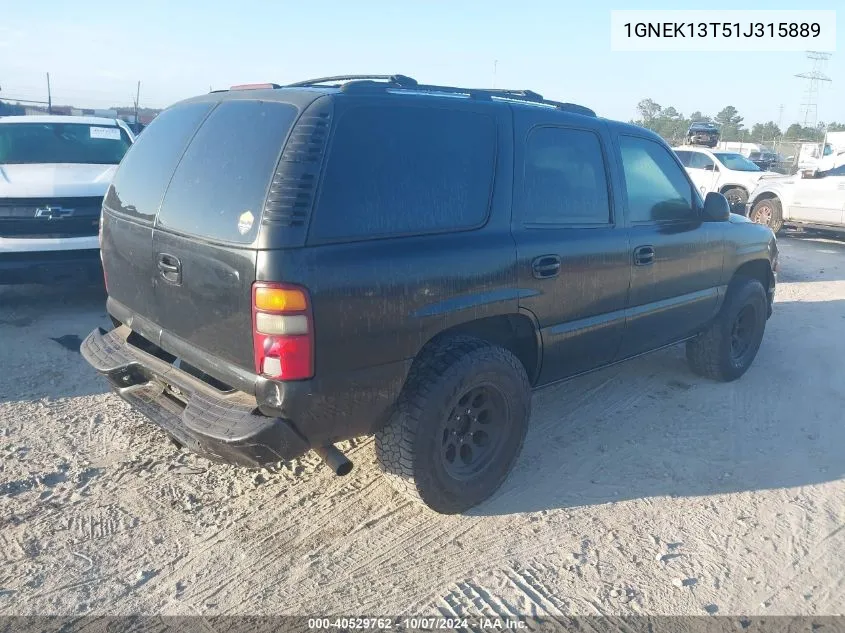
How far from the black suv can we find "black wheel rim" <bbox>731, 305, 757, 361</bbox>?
5.47 feet

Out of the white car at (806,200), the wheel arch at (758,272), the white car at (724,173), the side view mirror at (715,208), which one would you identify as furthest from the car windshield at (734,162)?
the side view mirror at (715,208)

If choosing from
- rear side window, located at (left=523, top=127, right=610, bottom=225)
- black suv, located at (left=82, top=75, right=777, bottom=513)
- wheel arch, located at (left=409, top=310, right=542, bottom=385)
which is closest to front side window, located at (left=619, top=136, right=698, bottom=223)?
black suv, located at (left=82, top=75, right=777, bottom=513)

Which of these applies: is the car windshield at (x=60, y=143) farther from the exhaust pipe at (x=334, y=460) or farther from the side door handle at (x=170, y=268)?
Answer: the exhaust pipe at (x=334, y=460)

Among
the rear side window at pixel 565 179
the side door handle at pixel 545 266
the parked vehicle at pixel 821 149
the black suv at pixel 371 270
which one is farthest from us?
the parked vehicle at pixel 821 149

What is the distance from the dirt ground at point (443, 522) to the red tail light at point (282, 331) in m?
0.93

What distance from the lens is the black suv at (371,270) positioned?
2562 mm

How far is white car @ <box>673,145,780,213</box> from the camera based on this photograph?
46.8 feet

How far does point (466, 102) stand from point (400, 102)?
1.35ft

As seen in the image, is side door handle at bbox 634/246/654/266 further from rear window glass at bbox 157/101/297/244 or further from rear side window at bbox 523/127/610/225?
rear window glass at bbox 157/101/297/244

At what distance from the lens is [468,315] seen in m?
3.03

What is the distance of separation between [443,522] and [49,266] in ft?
14.3

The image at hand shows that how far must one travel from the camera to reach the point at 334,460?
2816 millimetres

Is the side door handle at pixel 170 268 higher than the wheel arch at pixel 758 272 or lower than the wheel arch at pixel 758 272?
higher

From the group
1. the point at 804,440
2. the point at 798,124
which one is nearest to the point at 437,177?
the point at 804,440
